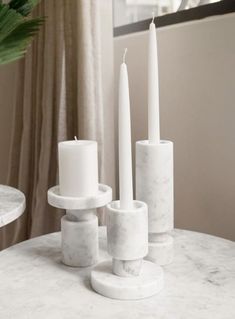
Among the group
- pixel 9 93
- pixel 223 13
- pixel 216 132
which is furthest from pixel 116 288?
pixel 9 93

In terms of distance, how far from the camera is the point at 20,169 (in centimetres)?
162

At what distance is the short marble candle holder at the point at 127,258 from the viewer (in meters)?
0.68

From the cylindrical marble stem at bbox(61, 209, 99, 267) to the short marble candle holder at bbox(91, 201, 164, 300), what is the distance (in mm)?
92

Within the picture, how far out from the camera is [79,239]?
80 centimetres

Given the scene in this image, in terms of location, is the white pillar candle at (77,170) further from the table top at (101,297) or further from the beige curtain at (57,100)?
the beige curtain at (57,100)

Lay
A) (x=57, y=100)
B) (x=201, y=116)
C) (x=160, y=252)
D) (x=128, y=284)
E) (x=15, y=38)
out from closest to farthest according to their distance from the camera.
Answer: (x=128, y=284) → (x=160, y=252) → (x=15, y=38) → (x=201, y=116) → (x=57, y=100)

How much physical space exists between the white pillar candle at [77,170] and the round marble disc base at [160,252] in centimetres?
14

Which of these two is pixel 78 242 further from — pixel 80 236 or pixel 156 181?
pixel 156 181

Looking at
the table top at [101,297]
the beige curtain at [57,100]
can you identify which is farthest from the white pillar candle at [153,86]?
the beige curtain at [57,100]

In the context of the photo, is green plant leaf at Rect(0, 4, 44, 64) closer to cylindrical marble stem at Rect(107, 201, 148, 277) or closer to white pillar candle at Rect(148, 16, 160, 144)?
white pillar candle at Rect(148, 16, 160, 144)

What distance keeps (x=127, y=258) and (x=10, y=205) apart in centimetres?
30

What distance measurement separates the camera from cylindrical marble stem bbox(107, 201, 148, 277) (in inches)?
26.9

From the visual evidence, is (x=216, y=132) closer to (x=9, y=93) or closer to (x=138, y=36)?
(x=138, y=36)

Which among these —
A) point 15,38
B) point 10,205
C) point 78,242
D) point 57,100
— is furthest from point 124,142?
point 57,100
